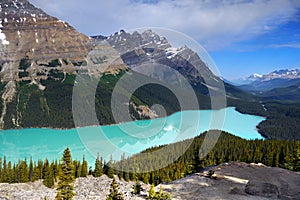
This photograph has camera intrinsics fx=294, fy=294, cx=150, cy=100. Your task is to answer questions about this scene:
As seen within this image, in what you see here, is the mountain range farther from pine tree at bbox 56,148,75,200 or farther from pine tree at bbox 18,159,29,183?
pine tree at bbox 56,148,75,200

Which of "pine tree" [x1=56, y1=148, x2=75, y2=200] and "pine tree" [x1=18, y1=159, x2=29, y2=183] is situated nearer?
"pine tree" [x1=56, y1=148, x2=75, y2=200]

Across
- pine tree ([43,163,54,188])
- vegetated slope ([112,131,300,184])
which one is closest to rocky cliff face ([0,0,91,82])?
pine tree ([43,163,54,188])

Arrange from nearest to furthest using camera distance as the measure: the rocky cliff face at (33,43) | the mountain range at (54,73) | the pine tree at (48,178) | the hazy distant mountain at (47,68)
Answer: the pine tree at (48,178)
the mountain range at (54,73)
the hazy distant mountain at (47,68)
the rocky cliff face at (33,43)

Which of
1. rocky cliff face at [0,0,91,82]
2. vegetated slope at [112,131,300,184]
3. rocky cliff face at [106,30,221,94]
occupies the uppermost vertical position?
rocky cliff face at [0,0,91,82]

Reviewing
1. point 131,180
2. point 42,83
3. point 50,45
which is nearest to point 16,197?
point 131,180

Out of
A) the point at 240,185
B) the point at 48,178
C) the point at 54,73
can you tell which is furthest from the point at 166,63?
the point at 240,185

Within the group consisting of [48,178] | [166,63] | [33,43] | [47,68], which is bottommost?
[48,178]

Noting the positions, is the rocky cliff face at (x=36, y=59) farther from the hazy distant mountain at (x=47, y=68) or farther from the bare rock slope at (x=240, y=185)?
the bare rock slope at (x=240, y=185)

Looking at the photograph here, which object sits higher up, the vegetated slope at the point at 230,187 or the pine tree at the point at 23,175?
the vegetated slope at the point at 230,187

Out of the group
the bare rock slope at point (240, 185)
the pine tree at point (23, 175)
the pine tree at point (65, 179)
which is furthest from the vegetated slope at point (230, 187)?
the pine tree at point (65, 179)

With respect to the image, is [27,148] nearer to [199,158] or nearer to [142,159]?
[142,159]

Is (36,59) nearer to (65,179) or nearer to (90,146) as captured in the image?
(90,146)
